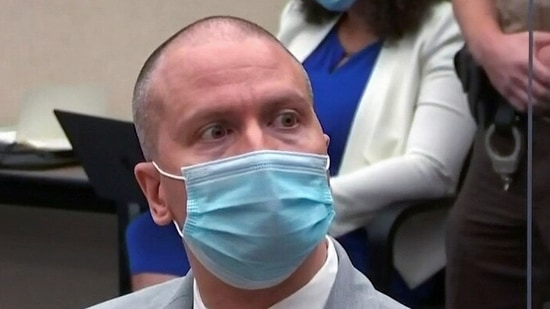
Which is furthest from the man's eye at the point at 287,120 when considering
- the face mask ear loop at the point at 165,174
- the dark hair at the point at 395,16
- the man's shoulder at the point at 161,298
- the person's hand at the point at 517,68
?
the dark hair at the point at 395,16

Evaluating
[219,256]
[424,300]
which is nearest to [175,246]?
[424,300]

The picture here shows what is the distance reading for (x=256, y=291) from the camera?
3.51 ft

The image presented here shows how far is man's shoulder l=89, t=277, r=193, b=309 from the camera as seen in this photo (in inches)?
45.6

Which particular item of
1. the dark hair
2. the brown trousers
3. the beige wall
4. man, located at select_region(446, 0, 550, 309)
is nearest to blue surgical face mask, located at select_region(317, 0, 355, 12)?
the dark hair

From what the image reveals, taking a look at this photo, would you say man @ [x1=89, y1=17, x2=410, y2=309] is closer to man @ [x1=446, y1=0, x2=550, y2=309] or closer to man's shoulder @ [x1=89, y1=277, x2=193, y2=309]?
man's shoulder @ [x1=89, y1=277, x2=193, y2=309]

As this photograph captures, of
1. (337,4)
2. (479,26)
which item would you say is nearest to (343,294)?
(479,26)

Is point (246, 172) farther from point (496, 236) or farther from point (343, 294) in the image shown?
point (496, 236)

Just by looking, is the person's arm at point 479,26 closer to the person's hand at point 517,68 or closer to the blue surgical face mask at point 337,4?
the person's hand at point 517,68

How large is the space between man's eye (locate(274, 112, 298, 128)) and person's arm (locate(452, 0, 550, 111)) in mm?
501

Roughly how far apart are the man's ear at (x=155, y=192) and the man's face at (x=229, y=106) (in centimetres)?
2

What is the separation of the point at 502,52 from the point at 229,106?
0.63 meters

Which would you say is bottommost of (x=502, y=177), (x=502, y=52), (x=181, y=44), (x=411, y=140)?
(x=411, y=140)

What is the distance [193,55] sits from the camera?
1.10 meters

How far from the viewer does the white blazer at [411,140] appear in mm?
1927
